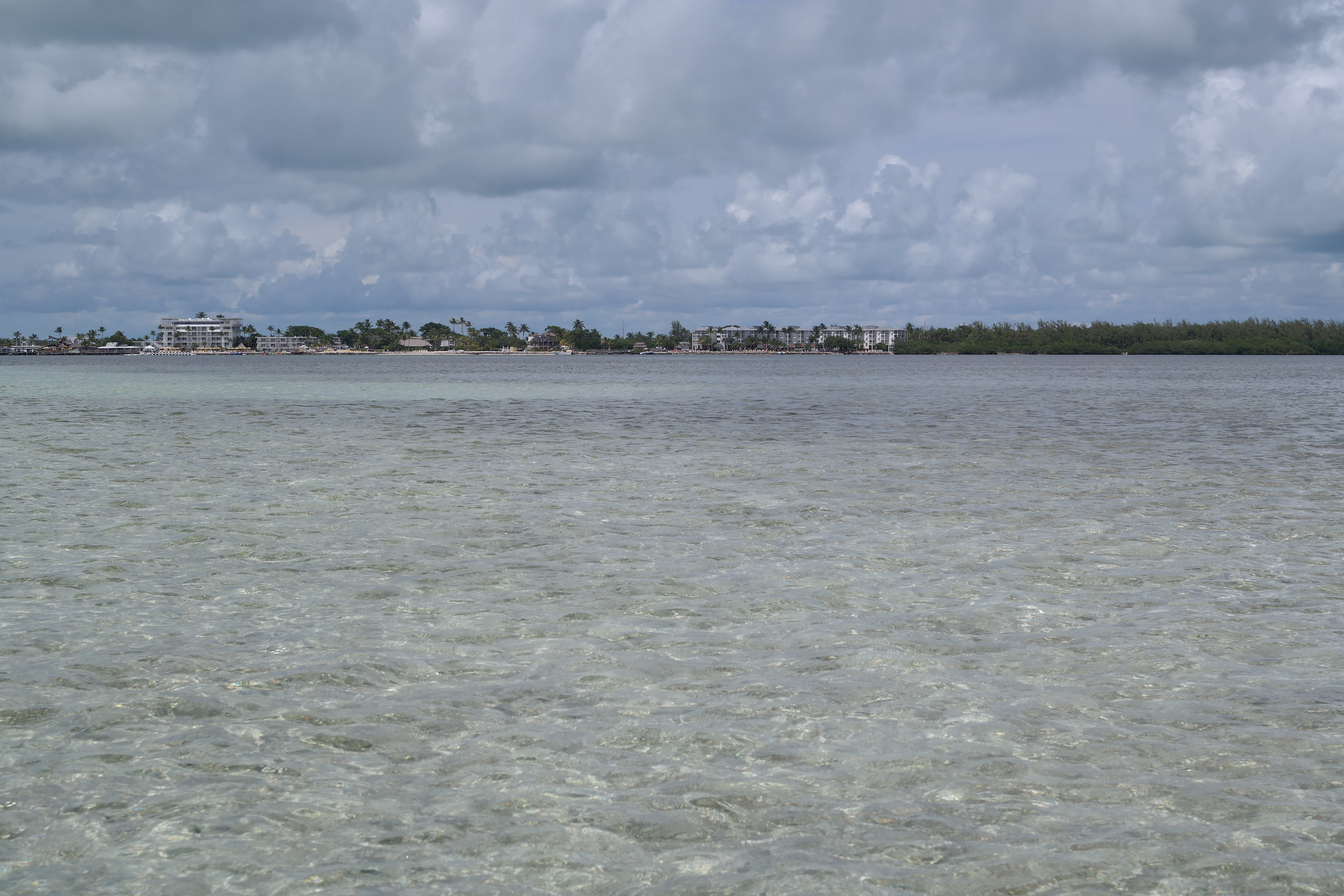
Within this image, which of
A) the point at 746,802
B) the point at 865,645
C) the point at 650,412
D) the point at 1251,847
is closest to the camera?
the point at 1251,847

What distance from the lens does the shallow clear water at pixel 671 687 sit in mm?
5230

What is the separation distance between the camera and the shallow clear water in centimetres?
523

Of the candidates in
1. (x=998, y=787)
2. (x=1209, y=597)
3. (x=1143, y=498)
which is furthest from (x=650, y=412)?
Answer: (x=998, y=787)

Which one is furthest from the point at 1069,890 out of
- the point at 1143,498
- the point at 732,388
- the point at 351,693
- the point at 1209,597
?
the point at 732,388

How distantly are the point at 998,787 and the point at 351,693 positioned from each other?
186 inches

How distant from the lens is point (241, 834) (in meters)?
5.42

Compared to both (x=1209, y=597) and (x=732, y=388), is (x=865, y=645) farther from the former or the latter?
(x=732, y=388)

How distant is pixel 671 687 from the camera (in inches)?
309

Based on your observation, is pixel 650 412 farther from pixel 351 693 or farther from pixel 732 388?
pixel 351 693

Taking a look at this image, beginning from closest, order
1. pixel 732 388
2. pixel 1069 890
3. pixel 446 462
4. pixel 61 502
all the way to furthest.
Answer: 1. pixel 1069 890
2. pixel 61 502
3. pixel 446 462
4. pixel 732 388

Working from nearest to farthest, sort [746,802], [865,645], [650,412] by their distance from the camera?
[746,802], [865,645], [650,412]

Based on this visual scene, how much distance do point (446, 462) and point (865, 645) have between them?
17.4m

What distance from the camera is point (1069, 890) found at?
4.86m

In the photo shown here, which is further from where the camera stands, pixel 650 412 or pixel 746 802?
pixel 650 412
